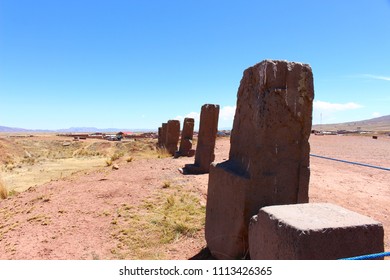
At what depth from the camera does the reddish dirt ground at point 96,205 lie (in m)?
4.82

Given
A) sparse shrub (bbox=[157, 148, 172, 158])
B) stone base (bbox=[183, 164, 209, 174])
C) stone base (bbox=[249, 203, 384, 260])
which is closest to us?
stone base (bbox=[249, 203, 384, 260])

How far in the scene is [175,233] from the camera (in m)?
5.05

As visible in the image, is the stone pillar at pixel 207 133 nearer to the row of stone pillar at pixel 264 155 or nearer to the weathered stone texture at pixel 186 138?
the weathered stone texture at pixel 186 138

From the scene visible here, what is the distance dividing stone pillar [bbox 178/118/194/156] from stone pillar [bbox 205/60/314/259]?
1058 centimetres

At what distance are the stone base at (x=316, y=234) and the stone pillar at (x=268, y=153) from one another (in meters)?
0.72

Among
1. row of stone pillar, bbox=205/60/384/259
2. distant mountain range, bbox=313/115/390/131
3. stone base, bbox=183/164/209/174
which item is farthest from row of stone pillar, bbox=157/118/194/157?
distant mountain range, bbox=313/115/390/131

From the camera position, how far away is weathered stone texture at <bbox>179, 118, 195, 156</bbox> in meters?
14.6

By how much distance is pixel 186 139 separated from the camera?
14.9 meters

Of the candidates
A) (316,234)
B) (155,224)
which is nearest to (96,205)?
(155,224)

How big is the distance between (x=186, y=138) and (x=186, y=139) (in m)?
0.05

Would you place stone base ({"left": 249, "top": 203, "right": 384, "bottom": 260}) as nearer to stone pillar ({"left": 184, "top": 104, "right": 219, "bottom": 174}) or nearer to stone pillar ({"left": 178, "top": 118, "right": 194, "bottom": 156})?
stone pillar ({"left": 184, "top": 104, "right": 219, "bottom": 174})

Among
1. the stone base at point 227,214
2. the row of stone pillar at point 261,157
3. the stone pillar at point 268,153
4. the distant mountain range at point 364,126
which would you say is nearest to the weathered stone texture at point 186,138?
the stone base at point 227,214

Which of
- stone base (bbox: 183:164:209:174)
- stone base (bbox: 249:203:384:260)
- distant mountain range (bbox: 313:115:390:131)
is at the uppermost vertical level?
distant mountain range (bbox: 313:115:390:131)
